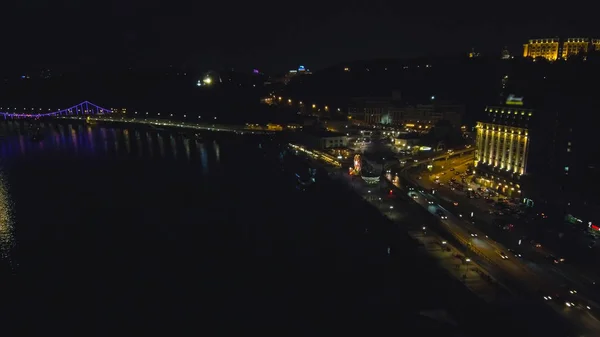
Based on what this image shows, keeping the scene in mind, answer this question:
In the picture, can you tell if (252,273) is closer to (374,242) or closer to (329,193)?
(374,242)

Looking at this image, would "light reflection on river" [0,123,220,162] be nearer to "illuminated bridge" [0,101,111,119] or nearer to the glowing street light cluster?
"illuminated bridge" [0,101,111,119]

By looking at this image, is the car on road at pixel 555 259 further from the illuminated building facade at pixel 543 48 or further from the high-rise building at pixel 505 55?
the high-rise building at pixel 505 55

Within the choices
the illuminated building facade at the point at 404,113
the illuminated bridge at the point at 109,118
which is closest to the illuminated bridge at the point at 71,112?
the illuminated bridge at the point at 109,118

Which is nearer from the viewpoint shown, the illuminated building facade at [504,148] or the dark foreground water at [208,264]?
the dark foreground water at [208,264]

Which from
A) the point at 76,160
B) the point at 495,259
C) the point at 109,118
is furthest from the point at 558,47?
the point at 109,118

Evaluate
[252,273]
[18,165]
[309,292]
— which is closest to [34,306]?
[252,273]
